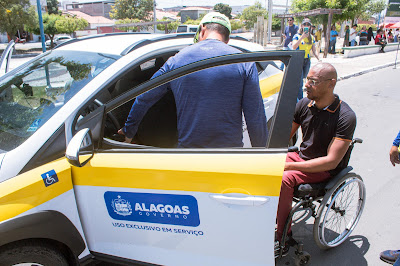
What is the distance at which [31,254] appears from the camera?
178 cm

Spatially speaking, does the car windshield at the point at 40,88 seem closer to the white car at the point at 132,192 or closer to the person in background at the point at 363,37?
the white car at the point at 132,192

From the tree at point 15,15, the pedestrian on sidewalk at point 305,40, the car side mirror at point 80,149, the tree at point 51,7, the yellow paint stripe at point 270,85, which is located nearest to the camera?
the car side mirror at point 80,149

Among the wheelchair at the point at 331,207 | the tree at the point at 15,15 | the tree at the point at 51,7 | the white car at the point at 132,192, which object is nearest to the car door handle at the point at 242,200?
the white car at the point at 132,192

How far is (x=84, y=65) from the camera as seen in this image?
8.34ft

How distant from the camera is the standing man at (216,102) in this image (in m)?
2.03

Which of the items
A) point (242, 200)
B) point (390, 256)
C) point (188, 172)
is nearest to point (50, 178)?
point (188, 172)

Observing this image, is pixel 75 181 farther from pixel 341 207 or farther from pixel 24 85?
pixel 341 207

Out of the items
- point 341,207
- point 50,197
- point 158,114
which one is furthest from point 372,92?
point 50,197

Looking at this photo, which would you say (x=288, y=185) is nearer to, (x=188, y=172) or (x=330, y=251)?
(x=330, y=251)

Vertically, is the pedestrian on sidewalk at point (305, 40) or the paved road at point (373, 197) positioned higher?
the pedestrian on sidewalk at point (305, 40)

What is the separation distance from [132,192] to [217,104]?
2.40ft

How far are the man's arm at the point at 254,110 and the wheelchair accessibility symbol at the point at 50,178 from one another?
1191mm

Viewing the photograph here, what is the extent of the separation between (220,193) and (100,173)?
2.22ft

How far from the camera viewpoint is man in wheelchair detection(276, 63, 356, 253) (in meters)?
2.38
